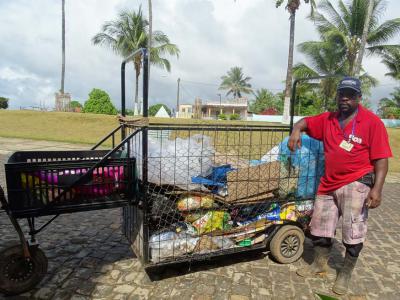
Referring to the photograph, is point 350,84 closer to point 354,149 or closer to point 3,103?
point 354,149

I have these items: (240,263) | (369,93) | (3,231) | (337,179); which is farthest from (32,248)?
(369,93)

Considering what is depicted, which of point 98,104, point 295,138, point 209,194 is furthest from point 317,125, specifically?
point 98,104

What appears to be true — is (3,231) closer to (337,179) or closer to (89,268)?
(89,268)

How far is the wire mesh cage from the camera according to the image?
3.07 m

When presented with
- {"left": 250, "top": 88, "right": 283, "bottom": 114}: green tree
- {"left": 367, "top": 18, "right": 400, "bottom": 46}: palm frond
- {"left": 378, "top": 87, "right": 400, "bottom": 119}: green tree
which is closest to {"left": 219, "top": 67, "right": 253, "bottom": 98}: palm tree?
{"left": 250, "top": 88, "right": 283, "bottom": 114}: green tree

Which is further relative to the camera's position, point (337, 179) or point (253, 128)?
point (253, 128)

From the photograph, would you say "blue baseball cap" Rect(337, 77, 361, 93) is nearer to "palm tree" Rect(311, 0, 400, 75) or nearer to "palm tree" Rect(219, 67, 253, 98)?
"palm tree" Rect(311, 0, 400, 75)

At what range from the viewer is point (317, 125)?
329 cm

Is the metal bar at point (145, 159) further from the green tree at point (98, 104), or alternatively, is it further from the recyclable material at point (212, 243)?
the green tree at point (98, 104)

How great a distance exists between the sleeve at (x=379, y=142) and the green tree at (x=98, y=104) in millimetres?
30213

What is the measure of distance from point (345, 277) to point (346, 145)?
4.13ft

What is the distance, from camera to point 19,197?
2.55 meters

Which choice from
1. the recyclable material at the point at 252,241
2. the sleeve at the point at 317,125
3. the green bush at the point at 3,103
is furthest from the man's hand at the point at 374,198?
the green bush at the point at 3,103

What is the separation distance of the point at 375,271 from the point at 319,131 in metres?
1.68
